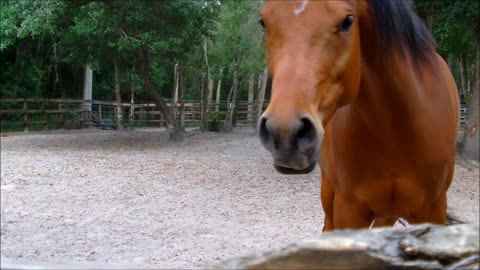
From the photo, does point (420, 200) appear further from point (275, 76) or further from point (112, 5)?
point (112, 5)

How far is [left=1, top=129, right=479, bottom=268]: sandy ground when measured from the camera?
3.77m

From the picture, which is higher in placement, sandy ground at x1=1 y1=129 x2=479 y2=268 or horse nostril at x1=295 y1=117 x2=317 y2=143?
horse nostril at x1=295 y1=117 x2=317 y2=143

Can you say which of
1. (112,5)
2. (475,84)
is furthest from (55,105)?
(475,84)

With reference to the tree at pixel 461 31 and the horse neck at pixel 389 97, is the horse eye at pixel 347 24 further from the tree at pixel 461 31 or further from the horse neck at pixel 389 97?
→ the tree at pixel 461 31

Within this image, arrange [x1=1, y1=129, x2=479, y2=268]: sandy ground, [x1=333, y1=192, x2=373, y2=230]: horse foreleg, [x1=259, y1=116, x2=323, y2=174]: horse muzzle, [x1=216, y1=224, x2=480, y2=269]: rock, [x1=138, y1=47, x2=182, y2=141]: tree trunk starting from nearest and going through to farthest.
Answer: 1. [x1=216, y1=224, x2=480, y2=269]: rock
2. [x1=259, y1=116, x2=323, y2=174]: horse muzzle
3. [x1=333, y1=192, x2=373, y2=230]: horse foreleg
4. [x1=1, y1=129, x2=479, y2=268]: sandy ground
5. [x1=138, y1=47, x2=182, y2=141]: tree trunk

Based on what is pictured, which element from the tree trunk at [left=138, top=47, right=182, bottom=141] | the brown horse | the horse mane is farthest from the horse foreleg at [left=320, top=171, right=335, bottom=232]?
the tree trunk at [left=138, top=47, right=182, bottom=141]

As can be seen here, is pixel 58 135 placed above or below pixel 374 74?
below

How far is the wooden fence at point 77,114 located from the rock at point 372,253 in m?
7.54

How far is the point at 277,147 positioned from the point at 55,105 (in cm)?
1079

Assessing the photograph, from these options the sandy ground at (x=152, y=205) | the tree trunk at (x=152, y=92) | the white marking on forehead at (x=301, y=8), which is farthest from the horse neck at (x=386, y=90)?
the tree trunk at (x=152, y=92)

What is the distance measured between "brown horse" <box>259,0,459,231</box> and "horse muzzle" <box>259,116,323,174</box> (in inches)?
1.7

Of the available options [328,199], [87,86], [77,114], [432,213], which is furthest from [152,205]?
→ [87,86]

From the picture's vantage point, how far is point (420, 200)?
6.25ft

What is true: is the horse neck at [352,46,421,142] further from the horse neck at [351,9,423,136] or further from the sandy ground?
the sandy ground
